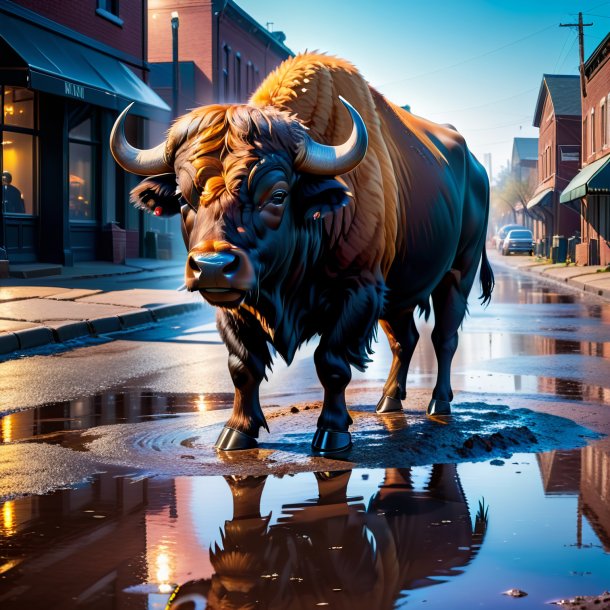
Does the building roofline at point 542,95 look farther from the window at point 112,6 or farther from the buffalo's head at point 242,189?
the buffalo's head at point 242,189

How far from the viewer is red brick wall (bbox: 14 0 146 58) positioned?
24.5 meters

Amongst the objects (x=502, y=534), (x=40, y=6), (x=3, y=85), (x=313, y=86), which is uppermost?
(x=40, y=6)

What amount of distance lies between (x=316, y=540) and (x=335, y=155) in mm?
2375

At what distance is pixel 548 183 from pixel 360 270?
58509mm

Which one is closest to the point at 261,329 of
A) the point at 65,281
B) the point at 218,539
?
the point at 218,539

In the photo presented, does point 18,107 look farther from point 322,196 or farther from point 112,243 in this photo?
point 322,196

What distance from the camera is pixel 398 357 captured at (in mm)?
7738

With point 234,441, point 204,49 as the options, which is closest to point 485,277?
point 234,441

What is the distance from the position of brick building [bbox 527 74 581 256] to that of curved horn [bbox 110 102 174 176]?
52.7 metres

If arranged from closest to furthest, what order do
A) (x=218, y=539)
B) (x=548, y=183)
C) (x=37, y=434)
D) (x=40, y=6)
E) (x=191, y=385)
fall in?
(x=218, y=539) < (x=37, y=434) < (x=191, y=385) < (x=40, y=6) < (x=548, y=183)

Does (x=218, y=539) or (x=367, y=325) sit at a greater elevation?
(x=367, y=325)

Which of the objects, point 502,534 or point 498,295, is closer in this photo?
point 502,534

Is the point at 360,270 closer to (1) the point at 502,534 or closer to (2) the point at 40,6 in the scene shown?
(1) the point at 502,534

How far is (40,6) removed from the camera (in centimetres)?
2408
